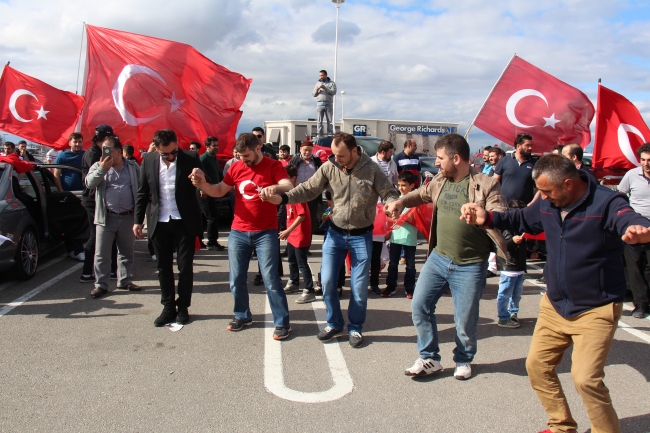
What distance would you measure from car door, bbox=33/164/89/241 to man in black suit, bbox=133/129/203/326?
308 cm

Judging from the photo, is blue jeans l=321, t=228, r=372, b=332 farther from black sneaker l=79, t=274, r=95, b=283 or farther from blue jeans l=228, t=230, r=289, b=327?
black sneaker l=79, t=274, r=95, b=283

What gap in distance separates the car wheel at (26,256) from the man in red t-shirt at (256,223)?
3.31 m

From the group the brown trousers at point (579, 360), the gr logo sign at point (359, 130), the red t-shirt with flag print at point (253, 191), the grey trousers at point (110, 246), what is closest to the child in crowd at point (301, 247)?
the red t-shirt with flag print at point (253, 191)

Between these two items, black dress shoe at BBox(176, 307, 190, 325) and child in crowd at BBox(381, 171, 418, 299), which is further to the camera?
child in crowd at BBox(381, 171, 418, 299)

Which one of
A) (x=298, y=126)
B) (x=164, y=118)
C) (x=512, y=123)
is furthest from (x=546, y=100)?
(x=298, y=126)

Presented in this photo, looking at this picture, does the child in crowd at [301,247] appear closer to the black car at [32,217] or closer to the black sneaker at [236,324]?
the black sneaker at [236,324]

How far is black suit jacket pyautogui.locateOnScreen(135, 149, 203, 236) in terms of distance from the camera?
512 cm

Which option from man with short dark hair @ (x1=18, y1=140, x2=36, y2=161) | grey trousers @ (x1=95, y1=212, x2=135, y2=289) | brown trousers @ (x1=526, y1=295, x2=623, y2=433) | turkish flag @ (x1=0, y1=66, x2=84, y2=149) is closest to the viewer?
brown trousers @ (x1=526, y1=295, x2=623, y2=433)

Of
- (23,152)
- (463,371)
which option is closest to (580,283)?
(463,371)

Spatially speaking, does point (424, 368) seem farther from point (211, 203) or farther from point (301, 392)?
point (211, 203)

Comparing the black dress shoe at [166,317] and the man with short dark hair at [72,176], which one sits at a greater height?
the man with short dark hair at [72,176]

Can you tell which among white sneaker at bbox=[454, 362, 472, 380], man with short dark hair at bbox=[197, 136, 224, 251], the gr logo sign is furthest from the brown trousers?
the gr logo sign

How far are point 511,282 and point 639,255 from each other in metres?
1.88

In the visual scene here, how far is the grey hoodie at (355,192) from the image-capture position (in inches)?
181
